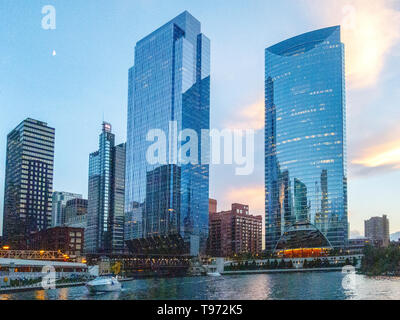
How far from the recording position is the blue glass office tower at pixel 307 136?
10556 cm

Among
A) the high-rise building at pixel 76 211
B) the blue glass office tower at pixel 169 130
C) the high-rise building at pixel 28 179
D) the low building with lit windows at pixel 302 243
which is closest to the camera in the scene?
the blue glass office tower at pixel 169 130

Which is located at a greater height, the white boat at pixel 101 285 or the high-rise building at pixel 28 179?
the high-rise building at pixel 28 179

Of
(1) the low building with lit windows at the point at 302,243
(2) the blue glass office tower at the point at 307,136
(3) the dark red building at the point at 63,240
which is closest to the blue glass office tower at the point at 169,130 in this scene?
(3) the dark red building at the point at 63,240

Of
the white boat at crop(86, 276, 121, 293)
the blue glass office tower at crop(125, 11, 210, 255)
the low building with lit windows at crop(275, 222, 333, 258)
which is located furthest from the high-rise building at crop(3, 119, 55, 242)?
the white boat at crop(86, 276, 121, 293)

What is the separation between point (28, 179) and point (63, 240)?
914 inches

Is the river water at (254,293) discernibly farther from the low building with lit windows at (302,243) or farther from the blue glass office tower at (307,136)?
the low building with lit windows at (302,243)

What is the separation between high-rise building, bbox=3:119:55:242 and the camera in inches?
4373

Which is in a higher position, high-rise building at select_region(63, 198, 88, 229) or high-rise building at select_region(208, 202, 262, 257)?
high-rise building at select_region(63, 198, 88, 229)

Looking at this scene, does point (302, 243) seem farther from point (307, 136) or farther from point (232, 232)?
point (232, 232)

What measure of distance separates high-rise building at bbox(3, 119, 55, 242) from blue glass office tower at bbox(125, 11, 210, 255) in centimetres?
2022

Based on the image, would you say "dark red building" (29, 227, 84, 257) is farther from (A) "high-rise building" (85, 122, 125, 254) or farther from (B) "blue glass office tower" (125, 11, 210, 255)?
(A) "high-rise building" (85, 122, 125, 254)

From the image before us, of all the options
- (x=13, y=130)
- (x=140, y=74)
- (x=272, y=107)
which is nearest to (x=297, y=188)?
(x=272, y=107)

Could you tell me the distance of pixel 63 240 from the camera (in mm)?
103000

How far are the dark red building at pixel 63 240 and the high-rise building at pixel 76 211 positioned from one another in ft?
167
